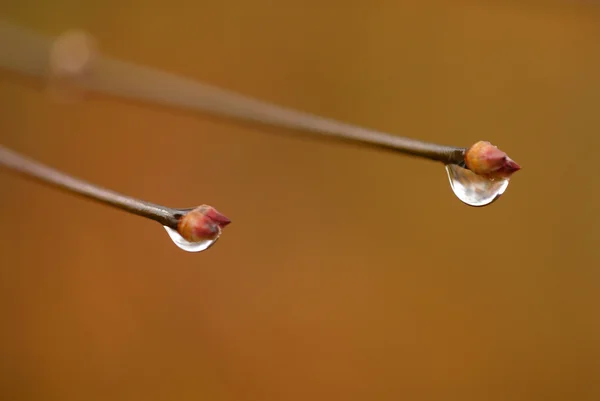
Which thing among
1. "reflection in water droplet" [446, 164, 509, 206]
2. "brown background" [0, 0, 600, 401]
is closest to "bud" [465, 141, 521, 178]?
"reflection in water droplet" [446, 164, 509, 206]

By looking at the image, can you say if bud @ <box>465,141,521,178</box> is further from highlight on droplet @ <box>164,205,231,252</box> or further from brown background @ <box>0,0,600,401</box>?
brown background @ <box>0,0,600,401</box>

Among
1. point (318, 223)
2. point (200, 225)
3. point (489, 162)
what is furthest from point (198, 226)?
point (318, 223)

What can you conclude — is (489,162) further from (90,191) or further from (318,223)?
(318,223)

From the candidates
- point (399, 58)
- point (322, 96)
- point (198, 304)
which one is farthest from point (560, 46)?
point (198, 304)

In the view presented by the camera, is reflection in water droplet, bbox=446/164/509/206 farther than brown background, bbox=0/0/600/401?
No

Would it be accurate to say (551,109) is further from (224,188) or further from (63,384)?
(63,384)

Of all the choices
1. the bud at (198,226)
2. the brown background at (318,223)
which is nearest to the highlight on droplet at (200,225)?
the bud at (198,226)
